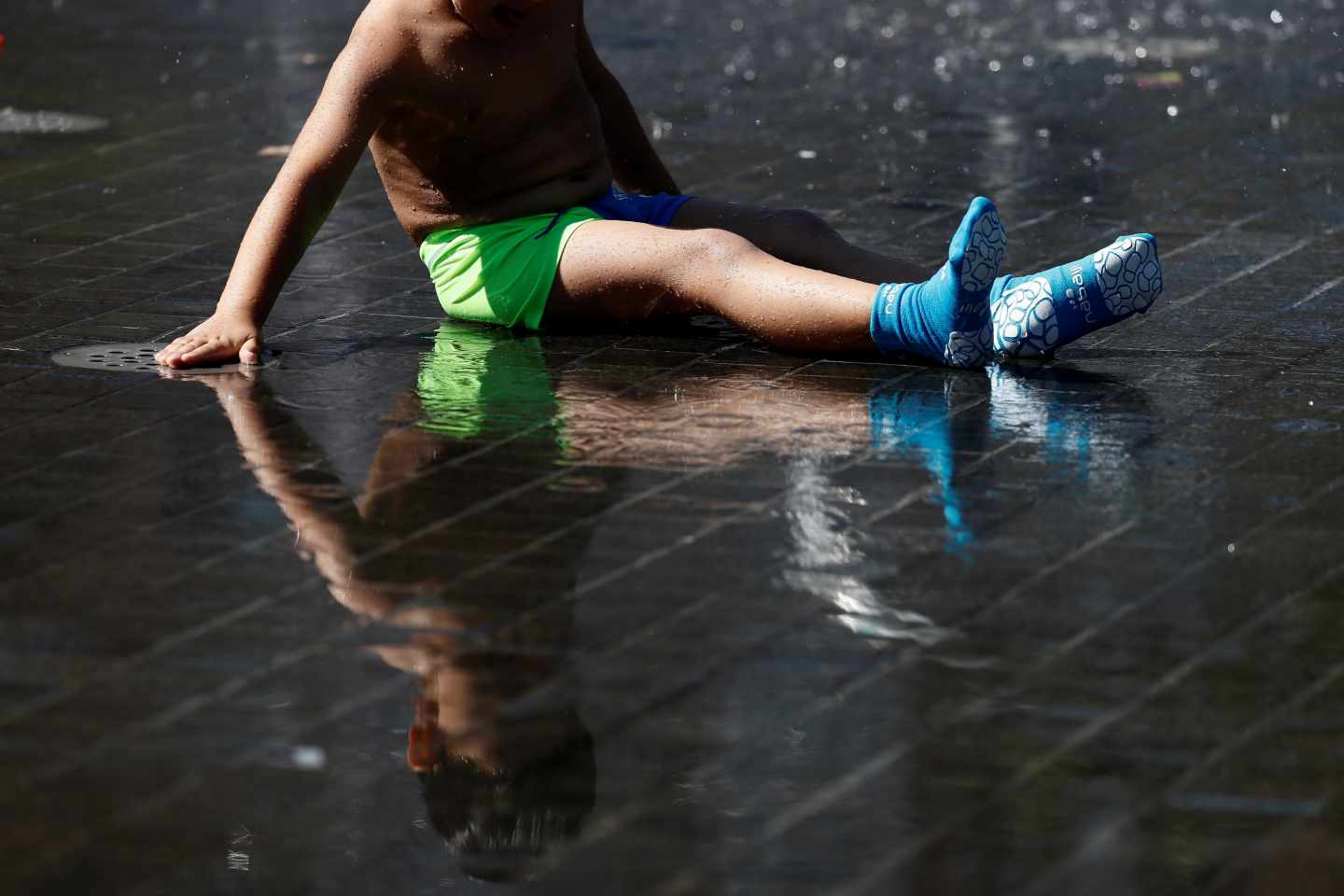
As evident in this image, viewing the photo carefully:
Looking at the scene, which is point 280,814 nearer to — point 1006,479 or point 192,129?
point 1006,479

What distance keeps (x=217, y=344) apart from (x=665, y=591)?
6.64 ft

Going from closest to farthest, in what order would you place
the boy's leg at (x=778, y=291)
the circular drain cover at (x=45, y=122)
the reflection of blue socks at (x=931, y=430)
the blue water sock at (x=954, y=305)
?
the reflection of blue socks at (x=931, y=430)
the blue water sock at (x=954, y=305)
the boy's leg at (x=778, y=291)
the circular drain cover at (x=45, y=122)

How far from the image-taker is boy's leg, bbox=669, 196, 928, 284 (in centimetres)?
581

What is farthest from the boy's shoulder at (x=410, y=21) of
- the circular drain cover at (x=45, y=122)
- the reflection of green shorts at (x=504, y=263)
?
the circular drain cover at (x=45, y=122)

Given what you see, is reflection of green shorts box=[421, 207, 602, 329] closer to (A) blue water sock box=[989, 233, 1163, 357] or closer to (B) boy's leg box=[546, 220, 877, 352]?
(B) boy's leg box=[546, 220, 877, 352]

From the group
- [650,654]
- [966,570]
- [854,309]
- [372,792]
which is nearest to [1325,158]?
[854,309]

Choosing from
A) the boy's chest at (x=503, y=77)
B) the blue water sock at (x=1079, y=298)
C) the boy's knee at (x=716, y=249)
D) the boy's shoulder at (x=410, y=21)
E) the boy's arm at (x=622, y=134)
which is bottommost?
the blue water sock at (x=1079, y=298)

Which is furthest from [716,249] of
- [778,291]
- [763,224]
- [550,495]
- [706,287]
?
[550,495]

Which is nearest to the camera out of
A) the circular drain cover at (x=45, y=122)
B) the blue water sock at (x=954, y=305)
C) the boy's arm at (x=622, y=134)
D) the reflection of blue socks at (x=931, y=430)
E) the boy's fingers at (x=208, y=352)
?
the reflection of blue socks at (x=931, y=430)

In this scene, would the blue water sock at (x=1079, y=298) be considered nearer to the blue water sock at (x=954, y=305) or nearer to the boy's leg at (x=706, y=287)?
the blue water sock at (x=954, y=305)

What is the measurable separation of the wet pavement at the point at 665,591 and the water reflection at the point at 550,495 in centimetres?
1

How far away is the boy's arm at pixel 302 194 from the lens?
5492 millimetres

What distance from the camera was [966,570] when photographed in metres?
3.90

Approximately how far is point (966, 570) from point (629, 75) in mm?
7346
